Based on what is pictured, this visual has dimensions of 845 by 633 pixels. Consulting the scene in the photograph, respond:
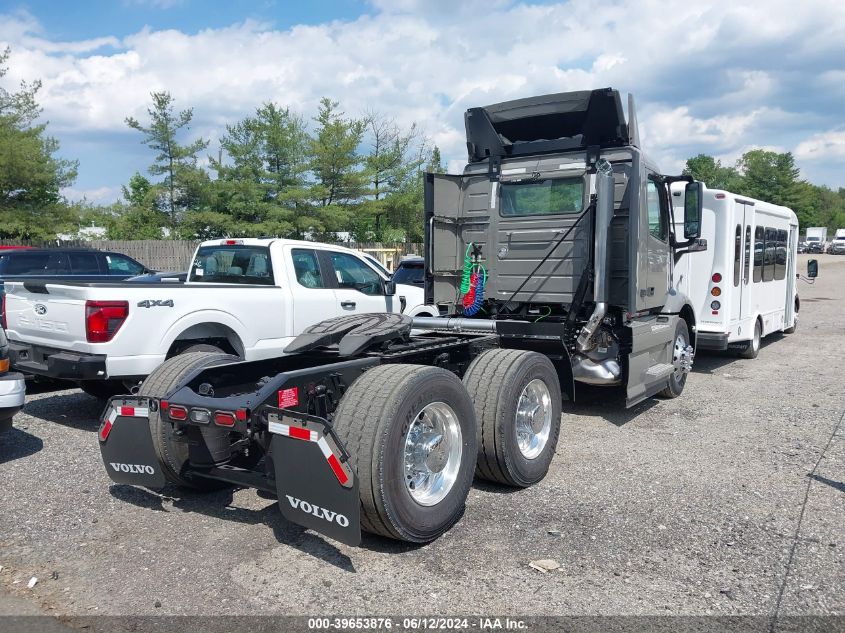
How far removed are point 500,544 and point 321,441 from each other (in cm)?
140

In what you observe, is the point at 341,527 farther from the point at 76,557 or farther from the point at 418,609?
the point at 76,557

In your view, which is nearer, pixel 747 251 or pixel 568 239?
pixel 568 239

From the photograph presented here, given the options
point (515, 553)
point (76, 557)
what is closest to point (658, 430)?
point (515, 553)

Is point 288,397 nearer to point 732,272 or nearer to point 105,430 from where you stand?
point 105,430

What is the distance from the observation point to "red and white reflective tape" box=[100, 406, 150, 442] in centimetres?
449

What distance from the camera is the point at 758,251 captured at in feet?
37.3

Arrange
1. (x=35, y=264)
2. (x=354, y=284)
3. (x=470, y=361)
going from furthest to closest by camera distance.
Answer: (x=35, y=264) → (x=354, y=284) → (x=470, y=361)

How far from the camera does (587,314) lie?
285 inches

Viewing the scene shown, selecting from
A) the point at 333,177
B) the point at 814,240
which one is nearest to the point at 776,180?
the point at 814,240

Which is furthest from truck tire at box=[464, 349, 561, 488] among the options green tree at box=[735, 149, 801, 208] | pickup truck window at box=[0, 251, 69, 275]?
green tree at box=[735, 149, 801, 208]

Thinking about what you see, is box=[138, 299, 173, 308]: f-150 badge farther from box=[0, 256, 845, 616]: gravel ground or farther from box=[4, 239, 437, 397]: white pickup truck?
box=[0, 256, 845, 616]: gravel ground

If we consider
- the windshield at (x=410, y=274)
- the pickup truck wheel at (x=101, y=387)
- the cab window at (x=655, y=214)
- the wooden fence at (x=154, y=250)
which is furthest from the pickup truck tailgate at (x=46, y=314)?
the wooden fence at (x=154, y=250)

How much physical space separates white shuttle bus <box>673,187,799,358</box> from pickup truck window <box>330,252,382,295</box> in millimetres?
3833

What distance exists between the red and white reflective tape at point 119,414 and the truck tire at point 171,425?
2.3 inches
